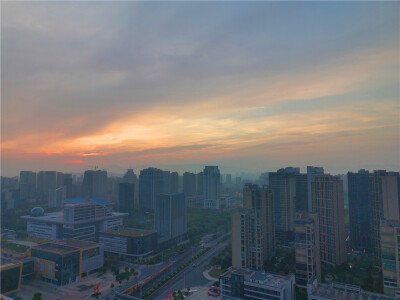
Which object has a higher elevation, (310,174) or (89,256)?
(310,174)

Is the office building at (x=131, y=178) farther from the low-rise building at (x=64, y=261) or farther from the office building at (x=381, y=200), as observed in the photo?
the office building at (x=381, y=200)

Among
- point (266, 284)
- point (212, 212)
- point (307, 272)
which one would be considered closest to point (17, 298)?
point (266, 284)

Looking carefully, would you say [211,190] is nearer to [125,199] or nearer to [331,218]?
[125,199]

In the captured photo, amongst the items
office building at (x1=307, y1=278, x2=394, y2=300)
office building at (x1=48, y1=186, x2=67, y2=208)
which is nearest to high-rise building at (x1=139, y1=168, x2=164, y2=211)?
office building at (x1=48, y1=186, x2=67, y2=208)

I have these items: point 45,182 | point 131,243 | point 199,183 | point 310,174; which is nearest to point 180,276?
point 131,243

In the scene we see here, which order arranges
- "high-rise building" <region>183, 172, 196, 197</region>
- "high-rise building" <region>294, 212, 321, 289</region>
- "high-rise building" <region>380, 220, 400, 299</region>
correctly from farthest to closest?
1. "high-rise building" <region>183, 172, 196, 197</region>
2. "high-rise building" <region>294, 212, 321, 289</region>
3. "high-rise building" <region>380, 220, 400, 299</region>

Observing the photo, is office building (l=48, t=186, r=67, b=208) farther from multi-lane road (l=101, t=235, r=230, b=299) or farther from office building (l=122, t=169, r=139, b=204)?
multi-lane road (l=101, t=235, r=230, b=299)
